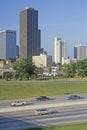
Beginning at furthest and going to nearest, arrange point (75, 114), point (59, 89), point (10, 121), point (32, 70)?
point (32, 70)
point (59, 89)
point (75, 114)
point (10, 121)

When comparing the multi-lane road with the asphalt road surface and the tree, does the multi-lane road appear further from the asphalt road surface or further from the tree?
the tree

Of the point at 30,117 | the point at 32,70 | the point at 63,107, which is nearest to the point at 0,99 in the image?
the point at 63,107

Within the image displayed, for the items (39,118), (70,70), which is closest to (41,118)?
(39,118)

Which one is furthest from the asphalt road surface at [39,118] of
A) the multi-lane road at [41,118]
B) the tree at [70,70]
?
the tree at [70,70]

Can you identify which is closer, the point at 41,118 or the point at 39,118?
the point at 39,118

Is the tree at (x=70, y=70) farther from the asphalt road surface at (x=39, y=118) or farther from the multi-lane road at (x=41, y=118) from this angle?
the asphalt road surface at (x=39, y=118)

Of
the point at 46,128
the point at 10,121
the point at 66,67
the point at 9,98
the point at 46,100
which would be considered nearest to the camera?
the point at 46,128

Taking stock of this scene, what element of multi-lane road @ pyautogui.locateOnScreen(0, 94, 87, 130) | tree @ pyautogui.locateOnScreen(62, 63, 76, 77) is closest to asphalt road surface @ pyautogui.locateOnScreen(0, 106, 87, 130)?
multi-lane road @ pyautogui.locateOnScreen(0, 94, 87, 130)

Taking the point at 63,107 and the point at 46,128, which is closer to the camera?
the point at 46,128

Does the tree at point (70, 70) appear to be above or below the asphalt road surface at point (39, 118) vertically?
above

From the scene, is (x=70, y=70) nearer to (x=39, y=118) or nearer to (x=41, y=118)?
(x=41, y=118)

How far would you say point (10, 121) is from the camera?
40.1 metres

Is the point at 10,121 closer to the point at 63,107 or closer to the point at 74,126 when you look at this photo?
the point at 74,126

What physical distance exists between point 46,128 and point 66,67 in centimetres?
12226
